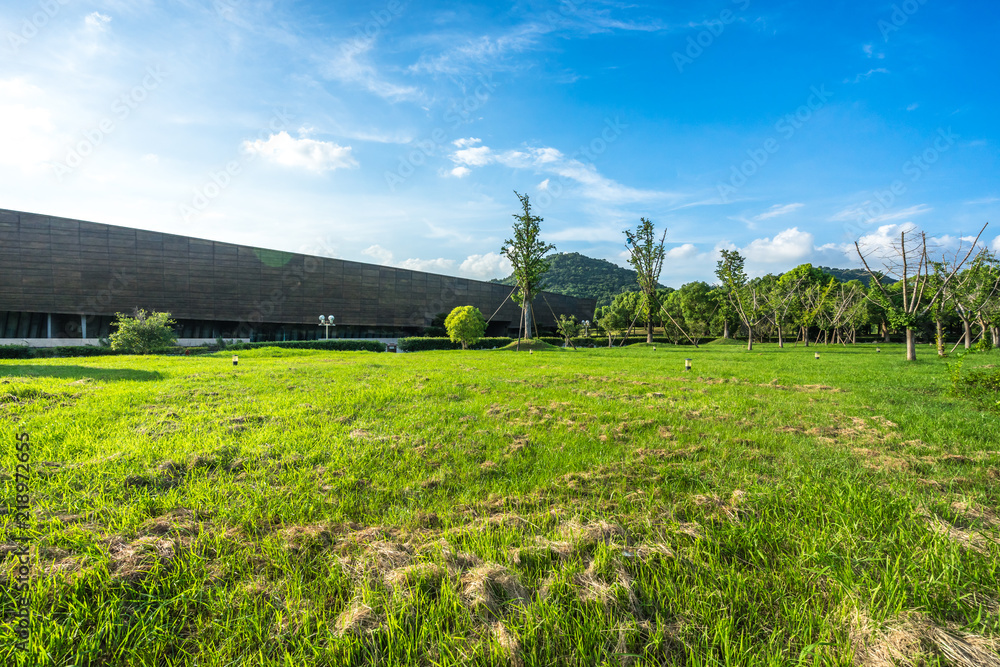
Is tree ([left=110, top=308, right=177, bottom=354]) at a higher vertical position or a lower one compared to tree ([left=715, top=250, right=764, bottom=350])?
lower

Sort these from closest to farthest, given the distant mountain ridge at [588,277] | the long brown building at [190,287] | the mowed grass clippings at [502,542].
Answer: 1. the mowed grass clippings at [502,542]
2. the long brown building at [190,287]
3. the distant mountain ridge at [588,277]

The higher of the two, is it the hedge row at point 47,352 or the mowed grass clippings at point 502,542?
the mowed grass clippings at point 502,542

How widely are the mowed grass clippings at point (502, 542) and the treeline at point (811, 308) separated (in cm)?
2162

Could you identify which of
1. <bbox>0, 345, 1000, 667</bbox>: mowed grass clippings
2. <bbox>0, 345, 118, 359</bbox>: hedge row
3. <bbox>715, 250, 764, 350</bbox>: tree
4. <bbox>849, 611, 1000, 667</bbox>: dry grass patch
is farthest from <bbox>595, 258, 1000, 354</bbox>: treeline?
<bbox>0, 345, 118, 359</bbox>: hedge row

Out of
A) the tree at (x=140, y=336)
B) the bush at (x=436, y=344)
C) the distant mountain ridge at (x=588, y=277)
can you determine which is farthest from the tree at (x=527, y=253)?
the distant mountain ridge at (x=588, y=277)

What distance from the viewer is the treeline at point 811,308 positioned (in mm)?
26469

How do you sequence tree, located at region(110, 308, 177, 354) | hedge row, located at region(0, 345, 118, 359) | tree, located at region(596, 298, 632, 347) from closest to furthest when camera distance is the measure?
1. hedge row, located at region(0, 345, 118, 359)
2. tree, located at region(110, 308, 177, 354)
3. tree, located at region(596, 298, 632, 347)

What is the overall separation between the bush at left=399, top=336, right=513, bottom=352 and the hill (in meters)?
59.4

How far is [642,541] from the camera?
2689 millimetres

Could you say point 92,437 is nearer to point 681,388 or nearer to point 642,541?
point 642,541

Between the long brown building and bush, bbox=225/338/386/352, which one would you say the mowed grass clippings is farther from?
the long brown building

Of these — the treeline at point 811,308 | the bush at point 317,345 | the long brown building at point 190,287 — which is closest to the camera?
the treeline at point 811,308

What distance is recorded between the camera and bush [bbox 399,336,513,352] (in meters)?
36.9

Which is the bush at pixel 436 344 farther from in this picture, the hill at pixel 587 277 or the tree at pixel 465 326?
the hill at pixel 587 277
